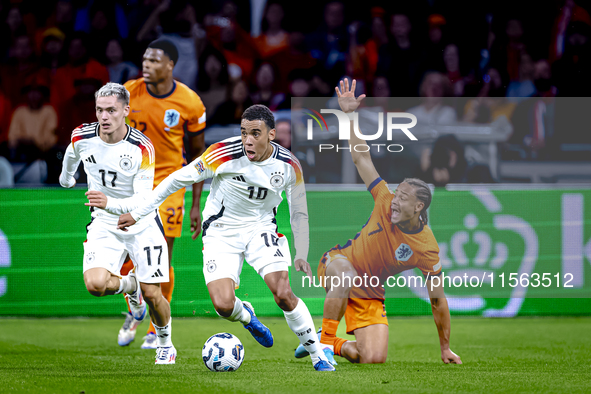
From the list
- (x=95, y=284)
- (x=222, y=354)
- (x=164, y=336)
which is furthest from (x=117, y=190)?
(x=222, y=354)

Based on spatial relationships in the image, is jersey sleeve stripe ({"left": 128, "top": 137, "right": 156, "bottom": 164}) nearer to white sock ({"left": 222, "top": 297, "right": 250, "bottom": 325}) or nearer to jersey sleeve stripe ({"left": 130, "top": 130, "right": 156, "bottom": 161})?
jersey sleeve stripe ({"left": 130, "top": 130, "right": 156, "bottom": 161})

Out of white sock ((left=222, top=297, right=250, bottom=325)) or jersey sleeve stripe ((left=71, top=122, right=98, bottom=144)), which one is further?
jersey sleeve stripe ((left=71, top=122, right=98, bottom=144))

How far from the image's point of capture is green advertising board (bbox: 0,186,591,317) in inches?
303

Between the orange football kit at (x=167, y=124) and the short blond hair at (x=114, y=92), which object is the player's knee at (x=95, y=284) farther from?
the short blond hair at (x=114, y=92)

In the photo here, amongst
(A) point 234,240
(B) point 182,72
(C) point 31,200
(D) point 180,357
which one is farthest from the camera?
(B) point 182,72

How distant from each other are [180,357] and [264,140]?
6.56 feet

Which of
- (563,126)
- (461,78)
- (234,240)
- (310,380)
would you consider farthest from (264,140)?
(461,78)

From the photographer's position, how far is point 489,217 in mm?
7781

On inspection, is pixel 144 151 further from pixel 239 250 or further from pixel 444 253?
pixel 444 253

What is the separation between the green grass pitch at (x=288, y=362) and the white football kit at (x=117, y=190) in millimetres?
780

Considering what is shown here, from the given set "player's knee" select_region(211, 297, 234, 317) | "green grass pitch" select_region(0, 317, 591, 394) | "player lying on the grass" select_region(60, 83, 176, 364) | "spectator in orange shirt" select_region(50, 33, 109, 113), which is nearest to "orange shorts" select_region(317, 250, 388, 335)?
"green grass pitch" select_region(0, 317, 591, 394)

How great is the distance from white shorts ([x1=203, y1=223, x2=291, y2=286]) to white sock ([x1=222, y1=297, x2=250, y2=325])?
18 centimetres

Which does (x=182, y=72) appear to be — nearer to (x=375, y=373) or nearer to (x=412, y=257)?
(x=412, y=257)

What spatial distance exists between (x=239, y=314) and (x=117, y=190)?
1.38 metres
